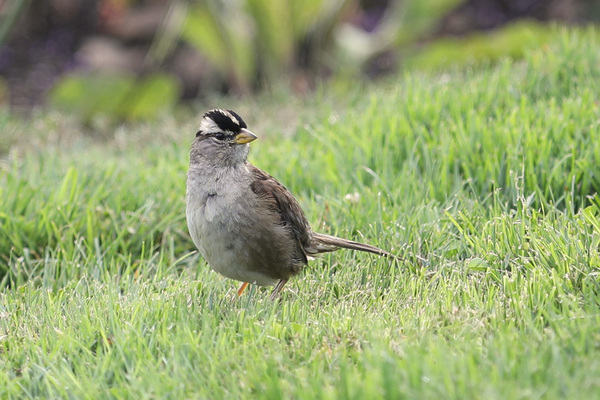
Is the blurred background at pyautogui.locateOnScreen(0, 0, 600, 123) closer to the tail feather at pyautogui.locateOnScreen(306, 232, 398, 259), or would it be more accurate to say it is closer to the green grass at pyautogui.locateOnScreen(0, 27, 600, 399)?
the green grass at pyautogui.locateOnScreen(0, 27, 600, 399)

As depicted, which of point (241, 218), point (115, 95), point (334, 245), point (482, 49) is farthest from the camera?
point (115, 95)

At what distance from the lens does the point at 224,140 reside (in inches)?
163

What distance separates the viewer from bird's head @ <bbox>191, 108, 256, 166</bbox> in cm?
407

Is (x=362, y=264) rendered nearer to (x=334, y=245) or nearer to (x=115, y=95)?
(x=334, y=245)

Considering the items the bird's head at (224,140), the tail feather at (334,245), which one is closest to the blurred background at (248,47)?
the bird's head at (224,140)

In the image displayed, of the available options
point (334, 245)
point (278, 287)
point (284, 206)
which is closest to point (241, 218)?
point (284, 206)

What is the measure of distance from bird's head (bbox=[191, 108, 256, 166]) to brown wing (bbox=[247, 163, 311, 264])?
118mm

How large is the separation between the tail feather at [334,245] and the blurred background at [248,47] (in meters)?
3.53

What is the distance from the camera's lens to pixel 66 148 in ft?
23.3

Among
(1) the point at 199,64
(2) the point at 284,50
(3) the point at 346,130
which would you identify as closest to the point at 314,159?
(3) the point at 346,130

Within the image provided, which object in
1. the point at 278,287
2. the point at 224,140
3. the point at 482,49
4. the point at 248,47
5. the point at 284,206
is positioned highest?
the point at 482,49

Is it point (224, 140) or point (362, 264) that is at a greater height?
point (224, 140)

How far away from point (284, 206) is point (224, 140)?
1.53 ft

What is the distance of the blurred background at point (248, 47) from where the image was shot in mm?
7965
